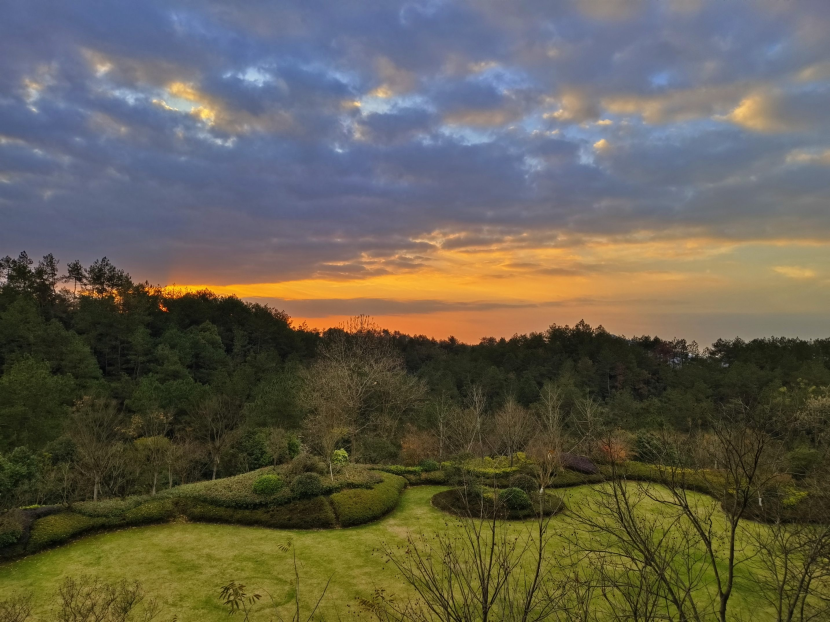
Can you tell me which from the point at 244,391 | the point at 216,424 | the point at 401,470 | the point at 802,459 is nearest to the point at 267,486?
the point at 401,470

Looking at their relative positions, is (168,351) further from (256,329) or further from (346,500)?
(346,500)

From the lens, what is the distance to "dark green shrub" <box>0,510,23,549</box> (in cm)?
1216

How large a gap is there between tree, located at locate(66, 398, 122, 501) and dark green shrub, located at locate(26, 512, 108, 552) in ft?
12.4

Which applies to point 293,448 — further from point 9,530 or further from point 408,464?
point 9,530

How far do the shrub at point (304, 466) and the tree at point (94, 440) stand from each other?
7.50 metres

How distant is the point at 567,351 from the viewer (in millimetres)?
64375

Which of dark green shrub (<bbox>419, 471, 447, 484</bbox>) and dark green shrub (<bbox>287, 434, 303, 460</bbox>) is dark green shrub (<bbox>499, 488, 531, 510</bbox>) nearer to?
dark green shrub (<bbox>419, 471, 447, 484</bbox>)

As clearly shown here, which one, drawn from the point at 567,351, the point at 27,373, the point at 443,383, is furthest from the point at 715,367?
the point at 27,373

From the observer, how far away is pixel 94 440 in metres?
19.9

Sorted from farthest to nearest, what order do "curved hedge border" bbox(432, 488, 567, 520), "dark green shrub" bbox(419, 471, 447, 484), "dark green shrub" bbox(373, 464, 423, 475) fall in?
"dark green shrub" bbox(373, 464, 423, 475) < "dark green shrub" bbox(419, 471, 447, 484) < "curved hedge border" bbox(432, 488, 567, 520)

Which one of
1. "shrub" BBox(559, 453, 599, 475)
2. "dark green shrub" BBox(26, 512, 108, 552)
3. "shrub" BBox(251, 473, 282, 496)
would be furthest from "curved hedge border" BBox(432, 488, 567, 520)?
"dark green shrub" BBox(26, 512, 108, 552)

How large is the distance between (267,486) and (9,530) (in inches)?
280

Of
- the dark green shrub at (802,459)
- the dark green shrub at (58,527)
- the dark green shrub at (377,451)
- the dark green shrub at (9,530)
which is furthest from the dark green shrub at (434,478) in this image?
the dark green shrub at (802,459)

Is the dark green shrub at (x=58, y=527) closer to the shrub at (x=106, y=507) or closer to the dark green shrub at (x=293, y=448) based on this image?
the shrub at (x=106, y=507)
